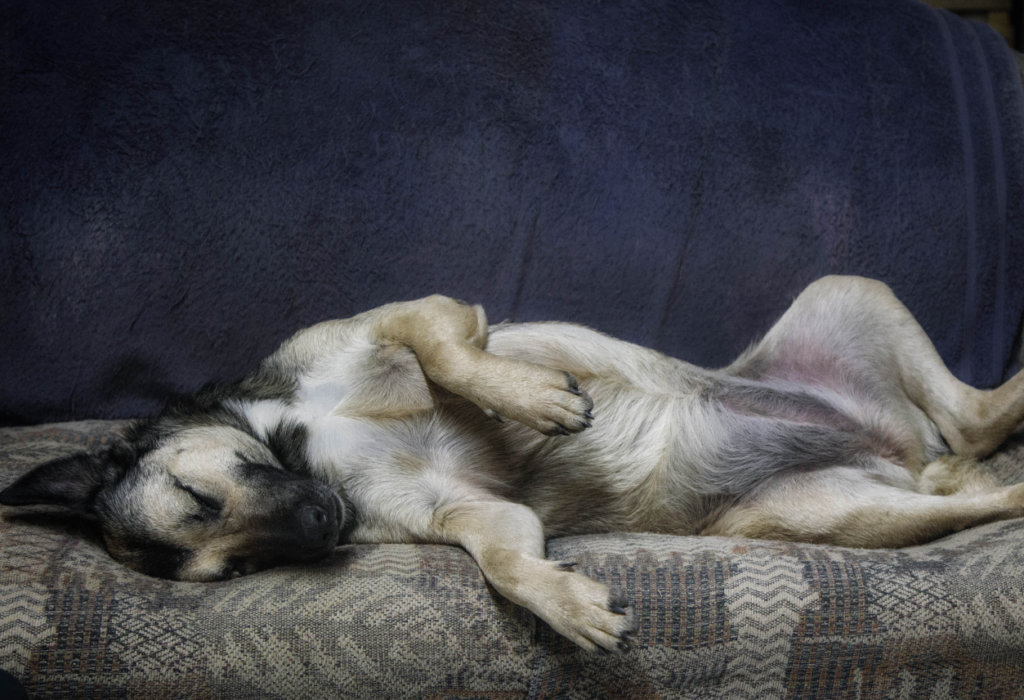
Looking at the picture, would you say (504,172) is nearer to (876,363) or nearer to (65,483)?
(876,363)

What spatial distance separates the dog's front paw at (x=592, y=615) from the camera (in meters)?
1.87

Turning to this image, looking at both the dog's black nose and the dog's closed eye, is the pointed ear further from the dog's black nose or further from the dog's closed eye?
the dog's black nose

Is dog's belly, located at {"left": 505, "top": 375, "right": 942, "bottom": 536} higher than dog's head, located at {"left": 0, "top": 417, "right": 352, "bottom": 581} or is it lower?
higher

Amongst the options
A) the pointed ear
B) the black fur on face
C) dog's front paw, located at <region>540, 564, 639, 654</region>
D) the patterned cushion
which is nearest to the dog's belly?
the patterned cushion

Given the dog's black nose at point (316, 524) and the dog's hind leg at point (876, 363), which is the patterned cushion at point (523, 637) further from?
the dog's hind leg at point (876, 363)

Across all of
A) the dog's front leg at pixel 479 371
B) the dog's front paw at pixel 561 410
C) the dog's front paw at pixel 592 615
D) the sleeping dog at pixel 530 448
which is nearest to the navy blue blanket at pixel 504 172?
the sleeping dog at pixel 530 448

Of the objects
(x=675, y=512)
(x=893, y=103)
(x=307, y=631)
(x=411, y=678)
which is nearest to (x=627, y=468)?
(x=675, y=512)

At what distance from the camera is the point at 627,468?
2.61 metres

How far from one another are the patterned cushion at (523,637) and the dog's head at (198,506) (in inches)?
6.8

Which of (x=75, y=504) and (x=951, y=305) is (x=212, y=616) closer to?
(x=75, y=504)

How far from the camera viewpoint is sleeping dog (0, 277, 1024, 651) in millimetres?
2285

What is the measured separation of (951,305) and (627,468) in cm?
177

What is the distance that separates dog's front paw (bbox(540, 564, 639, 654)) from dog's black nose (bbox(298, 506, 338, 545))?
2.29 ft

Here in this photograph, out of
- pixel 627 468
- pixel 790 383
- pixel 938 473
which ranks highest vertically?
pixel 790 383
